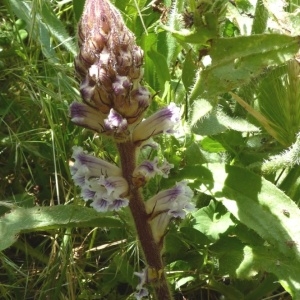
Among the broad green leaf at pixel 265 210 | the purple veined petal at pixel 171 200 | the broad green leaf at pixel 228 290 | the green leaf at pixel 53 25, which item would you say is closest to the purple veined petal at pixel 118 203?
the purple veined petal at pixel 171 200

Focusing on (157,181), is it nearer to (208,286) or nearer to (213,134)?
(213,134)

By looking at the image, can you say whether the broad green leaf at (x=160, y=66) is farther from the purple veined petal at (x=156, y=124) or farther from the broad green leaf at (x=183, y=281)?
the broad green leaf at (x=183, y=281)

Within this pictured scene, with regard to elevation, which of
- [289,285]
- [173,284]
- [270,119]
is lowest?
[173,284]

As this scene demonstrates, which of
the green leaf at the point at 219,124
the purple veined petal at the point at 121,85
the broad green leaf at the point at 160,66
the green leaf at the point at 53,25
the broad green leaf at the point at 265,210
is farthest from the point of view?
the green leaf at the point at 53,25

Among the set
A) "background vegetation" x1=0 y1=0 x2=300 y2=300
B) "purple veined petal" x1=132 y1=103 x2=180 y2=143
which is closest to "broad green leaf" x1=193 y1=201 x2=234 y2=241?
"background vegetation" x1=0 y1=0 x2=300 y2=300

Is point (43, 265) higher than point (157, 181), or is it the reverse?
point (157, 181)

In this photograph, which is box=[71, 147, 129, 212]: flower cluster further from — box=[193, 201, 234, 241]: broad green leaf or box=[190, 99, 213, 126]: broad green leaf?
box=[193, 201, 234, 241]: broad green leaf

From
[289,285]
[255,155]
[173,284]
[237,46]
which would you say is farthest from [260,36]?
[173,284]
